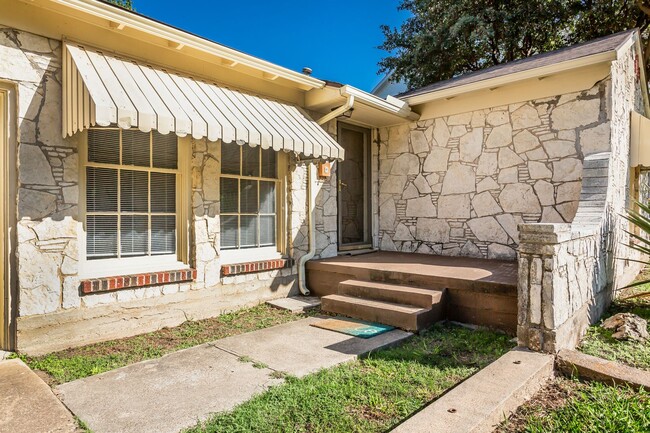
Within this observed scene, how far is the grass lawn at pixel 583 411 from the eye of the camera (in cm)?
273

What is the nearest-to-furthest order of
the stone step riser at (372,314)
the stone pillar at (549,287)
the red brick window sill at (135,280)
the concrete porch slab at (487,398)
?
the concrete porch slab at (487,398), the stone pillar at (549,287), the red brick window sill at (135,280), the stone step riser at (372,314)

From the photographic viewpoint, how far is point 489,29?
13.4m

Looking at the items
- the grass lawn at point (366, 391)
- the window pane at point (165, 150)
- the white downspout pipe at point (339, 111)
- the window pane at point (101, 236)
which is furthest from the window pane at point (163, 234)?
the white downspout pipe at point (339, 111)

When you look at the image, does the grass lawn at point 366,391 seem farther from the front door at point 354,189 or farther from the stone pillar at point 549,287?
the front door at point 354,189

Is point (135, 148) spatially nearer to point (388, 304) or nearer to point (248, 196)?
point (248, 196)

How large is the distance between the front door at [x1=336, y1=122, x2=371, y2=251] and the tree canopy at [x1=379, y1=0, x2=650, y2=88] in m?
7.94

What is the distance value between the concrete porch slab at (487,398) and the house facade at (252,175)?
16.4 inches

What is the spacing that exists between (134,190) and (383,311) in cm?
349

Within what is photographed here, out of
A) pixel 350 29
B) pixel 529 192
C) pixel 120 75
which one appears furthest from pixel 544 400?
pixel 350 29

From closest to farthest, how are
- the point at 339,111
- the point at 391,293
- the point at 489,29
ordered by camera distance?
the point at 391,293 < the point at 339,111 < the point at 489,29

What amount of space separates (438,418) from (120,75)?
14.7 feet

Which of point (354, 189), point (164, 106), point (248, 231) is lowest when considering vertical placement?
point (248, 231)

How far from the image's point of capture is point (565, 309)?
3945 millimetres

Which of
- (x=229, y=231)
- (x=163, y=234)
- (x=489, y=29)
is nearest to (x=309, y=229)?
(x=229, y=231)
